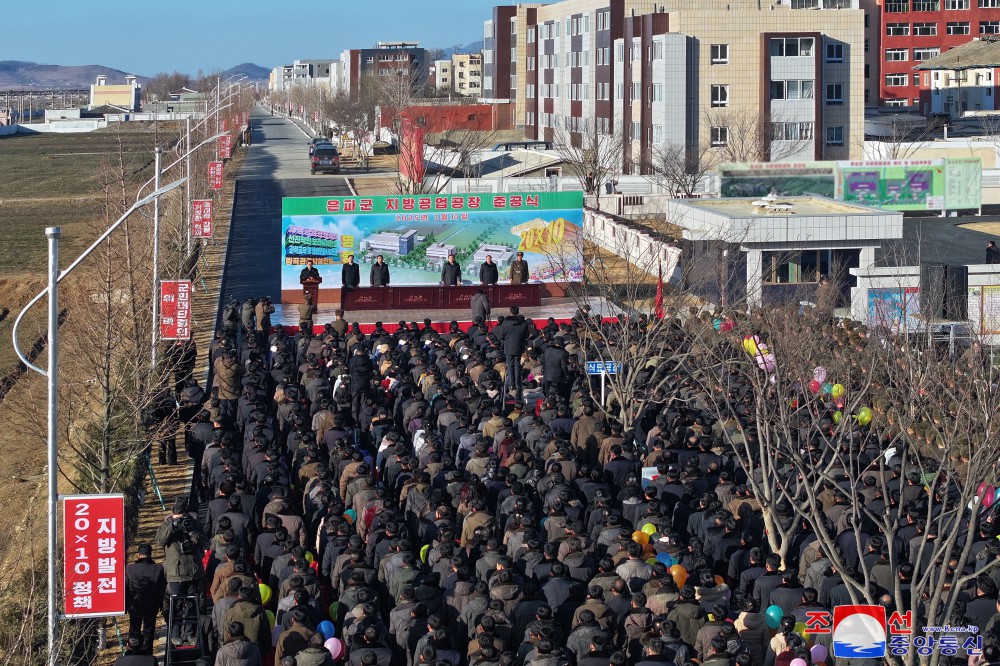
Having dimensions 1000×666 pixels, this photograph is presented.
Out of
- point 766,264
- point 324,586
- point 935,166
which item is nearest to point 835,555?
point 324,586

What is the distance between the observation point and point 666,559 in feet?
48.0

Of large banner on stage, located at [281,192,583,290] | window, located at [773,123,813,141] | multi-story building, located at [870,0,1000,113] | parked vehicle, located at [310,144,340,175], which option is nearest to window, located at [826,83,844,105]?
window, located at [773,123,813,141]

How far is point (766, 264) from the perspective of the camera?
35.0 metres

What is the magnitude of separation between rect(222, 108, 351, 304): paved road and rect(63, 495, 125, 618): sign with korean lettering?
84.6 feet

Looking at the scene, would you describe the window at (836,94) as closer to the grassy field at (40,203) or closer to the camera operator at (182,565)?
the grassy field at (40,203)

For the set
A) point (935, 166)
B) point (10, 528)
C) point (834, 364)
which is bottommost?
point (10, 528)

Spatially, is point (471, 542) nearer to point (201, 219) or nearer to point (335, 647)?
point (335, 647)

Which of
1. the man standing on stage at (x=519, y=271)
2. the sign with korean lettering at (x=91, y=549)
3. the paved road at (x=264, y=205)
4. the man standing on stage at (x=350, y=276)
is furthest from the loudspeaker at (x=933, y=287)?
the paved road at (x=264, y=205)

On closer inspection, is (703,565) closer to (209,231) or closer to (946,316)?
(946,316)

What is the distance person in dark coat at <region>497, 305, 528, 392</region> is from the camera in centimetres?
2495

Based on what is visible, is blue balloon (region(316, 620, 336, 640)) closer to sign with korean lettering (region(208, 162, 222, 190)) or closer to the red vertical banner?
the red vertical banner

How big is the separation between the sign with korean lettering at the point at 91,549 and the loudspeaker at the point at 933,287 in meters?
14.3

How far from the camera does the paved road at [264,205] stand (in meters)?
41.8

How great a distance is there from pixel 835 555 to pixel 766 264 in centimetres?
2214
